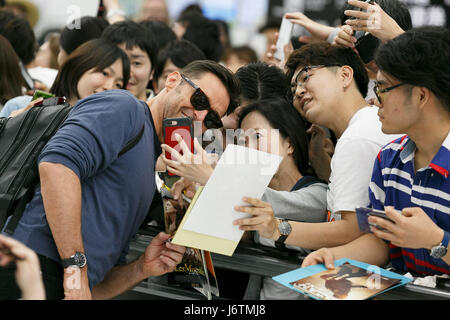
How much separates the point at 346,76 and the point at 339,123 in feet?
0.69

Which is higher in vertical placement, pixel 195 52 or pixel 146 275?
pixel 195 52

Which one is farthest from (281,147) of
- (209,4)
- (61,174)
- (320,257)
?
(209,4)

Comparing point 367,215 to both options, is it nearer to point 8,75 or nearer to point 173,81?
point 173,81

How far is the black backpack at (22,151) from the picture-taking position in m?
1.77

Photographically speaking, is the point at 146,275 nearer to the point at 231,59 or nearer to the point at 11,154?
the point at 11,154

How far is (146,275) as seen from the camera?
2.09 m

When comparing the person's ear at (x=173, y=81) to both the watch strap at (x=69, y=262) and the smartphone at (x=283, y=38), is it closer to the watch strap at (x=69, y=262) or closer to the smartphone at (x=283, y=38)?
the watch strap at (x=69, y=262)

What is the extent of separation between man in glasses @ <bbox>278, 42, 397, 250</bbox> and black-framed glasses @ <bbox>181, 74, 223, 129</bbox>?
1.53ft

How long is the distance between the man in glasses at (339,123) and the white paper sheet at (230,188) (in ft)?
1.14

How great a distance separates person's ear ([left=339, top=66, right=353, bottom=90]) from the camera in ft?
7.91

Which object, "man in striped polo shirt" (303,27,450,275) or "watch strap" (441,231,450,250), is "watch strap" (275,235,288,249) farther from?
"watch strap" (441,231,450,250)

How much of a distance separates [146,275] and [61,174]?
601 mm

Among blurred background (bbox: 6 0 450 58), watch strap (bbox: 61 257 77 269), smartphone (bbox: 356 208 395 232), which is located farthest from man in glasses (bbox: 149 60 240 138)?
blurred background (bbox: 6 0 450 58)
